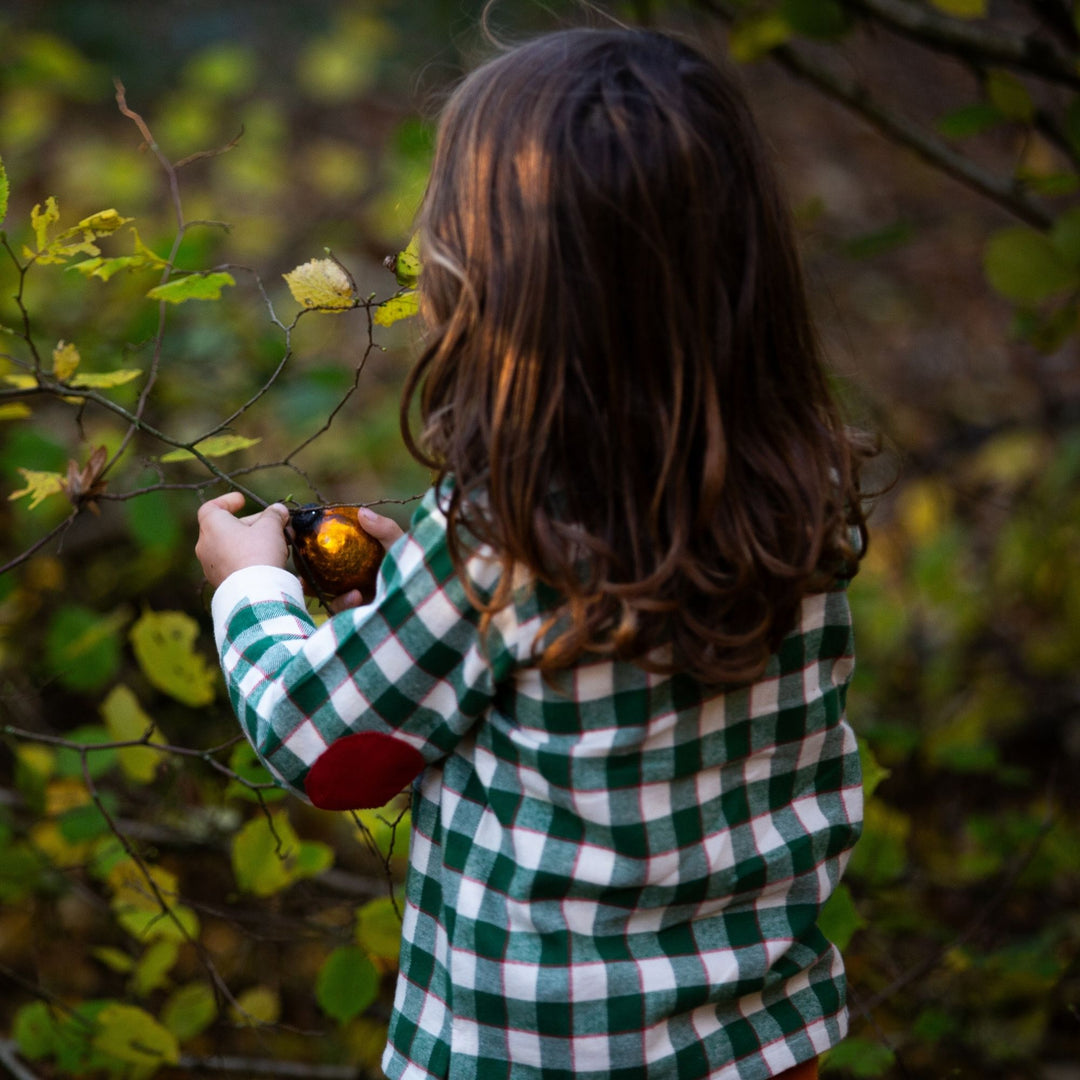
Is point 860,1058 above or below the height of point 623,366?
below

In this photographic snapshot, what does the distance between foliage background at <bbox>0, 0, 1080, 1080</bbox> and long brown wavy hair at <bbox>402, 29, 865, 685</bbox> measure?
0.28 metres

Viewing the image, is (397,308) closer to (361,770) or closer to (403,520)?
(361,770)

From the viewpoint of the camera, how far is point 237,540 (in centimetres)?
107

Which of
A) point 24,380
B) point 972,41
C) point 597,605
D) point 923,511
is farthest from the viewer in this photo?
point 923,511

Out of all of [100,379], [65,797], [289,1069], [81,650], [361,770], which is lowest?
[289,1069]

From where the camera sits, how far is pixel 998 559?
2928 millimetres

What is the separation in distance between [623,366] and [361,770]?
1.33 feet

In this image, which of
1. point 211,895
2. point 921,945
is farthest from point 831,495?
point 211,895

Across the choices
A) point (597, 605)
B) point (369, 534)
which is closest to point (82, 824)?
point (369, 534)

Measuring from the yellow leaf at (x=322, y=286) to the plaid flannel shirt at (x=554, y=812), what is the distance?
27 centimetres

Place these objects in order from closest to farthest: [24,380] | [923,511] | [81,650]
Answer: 1. [24,380]
2. [81,650]
3. [923,511]

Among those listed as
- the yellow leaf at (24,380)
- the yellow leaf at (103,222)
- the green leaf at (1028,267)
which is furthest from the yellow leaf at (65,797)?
the green leaf at (1028,267)

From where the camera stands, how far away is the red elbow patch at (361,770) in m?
0.96

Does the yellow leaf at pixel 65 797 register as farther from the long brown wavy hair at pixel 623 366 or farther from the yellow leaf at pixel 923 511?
the yellow leaf at pixel 923 511
